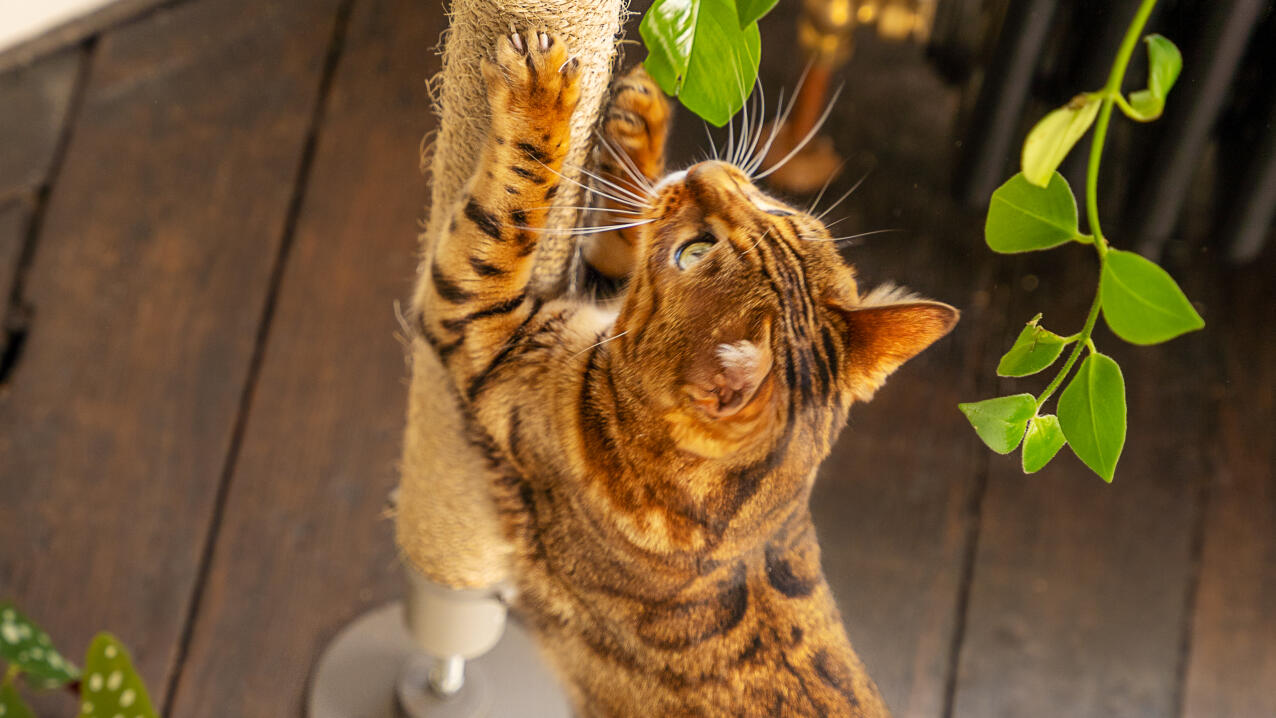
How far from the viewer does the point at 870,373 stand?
0.35 meters

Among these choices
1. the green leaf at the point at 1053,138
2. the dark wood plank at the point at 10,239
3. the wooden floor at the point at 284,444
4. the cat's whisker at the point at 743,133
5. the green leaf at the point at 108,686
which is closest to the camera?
the green leaf at the point at 1053,138

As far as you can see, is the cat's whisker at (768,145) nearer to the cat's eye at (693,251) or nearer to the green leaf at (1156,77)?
the cat's eye at (693,251)

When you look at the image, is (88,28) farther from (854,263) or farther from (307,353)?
(854,263)

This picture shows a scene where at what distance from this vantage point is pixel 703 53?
0.31 m

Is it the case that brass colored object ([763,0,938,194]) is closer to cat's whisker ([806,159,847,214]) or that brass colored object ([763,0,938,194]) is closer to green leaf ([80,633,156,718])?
cat's whisker ([806,159,847,214])

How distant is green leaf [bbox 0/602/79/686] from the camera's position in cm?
61

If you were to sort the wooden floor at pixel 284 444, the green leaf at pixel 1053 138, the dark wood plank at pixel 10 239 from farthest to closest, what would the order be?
the dark wood plank at pixel 10 239, the wooden floor at pixel 284 444, the green leaf at pixel 1053 138

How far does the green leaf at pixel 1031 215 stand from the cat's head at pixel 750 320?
0.15ft

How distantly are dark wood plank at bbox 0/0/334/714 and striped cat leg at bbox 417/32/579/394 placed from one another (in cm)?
36

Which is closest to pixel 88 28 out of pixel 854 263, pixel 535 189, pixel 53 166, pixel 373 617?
pixel 53 166

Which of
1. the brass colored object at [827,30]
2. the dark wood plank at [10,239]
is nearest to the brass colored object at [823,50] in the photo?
the brass colored object at [827,30]

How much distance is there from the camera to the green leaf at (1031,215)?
0.88ft

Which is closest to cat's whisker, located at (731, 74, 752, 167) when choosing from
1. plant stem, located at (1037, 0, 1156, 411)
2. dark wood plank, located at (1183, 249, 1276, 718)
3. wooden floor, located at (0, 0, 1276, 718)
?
plant stem, located at (1037, 0, 1156, 411)

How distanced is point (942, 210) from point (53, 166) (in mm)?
829
